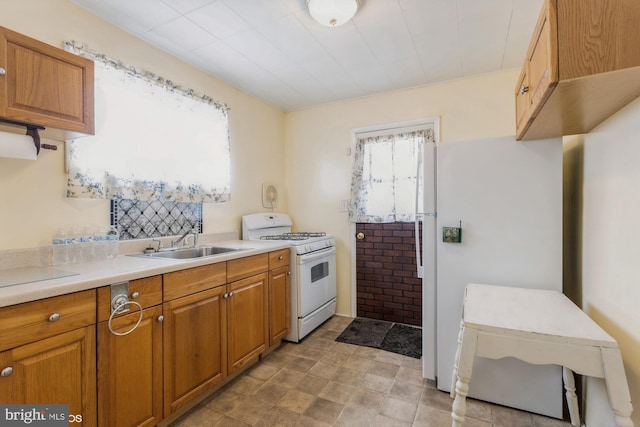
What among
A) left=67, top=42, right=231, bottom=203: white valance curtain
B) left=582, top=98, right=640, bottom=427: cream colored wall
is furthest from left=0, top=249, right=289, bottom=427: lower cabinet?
left=582, top=98, right=640, bottom=427: cream colored wall

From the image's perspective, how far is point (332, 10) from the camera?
1726 mm

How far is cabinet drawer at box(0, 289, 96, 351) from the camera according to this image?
3.32 feet

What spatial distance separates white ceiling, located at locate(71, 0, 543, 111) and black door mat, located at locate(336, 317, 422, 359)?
2.49 metres

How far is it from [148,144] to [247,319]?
1454mm

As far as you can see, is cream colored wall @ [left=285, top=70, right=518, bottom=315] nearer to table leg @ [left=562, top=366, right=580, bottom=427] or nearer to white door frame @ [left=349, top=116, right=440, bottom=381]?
white door frame @ [left=349, top=116, right=440, bottom=381]

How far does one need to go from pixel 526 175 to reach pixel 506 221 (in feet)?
0.95

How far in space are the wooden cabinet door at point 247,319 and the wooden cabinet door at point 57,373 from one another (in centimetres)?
80

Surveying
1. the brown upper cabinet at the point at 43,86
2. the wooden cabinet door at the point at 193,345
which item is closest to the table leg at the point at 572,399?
the wooden cabinet door at the point at 193,345

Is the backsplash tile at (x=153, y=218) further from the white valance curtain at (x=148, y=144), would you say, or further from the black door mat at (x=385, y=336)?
the black door mat at (x=385, y=336)

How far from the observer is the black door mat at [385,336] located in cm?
256

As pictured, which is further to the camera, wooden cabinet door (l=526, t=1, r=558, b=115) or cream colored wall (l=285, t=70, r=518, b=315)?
cream colored wall (l=285, t=70, r=518, b=315)

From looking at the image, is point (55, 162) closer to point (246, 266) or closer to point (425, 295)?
point (246, 266)

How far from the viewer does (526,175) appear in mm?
1718

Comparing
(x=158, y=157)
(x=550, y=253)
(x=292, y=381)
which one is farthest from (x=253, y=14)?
(x=292, y=381)
